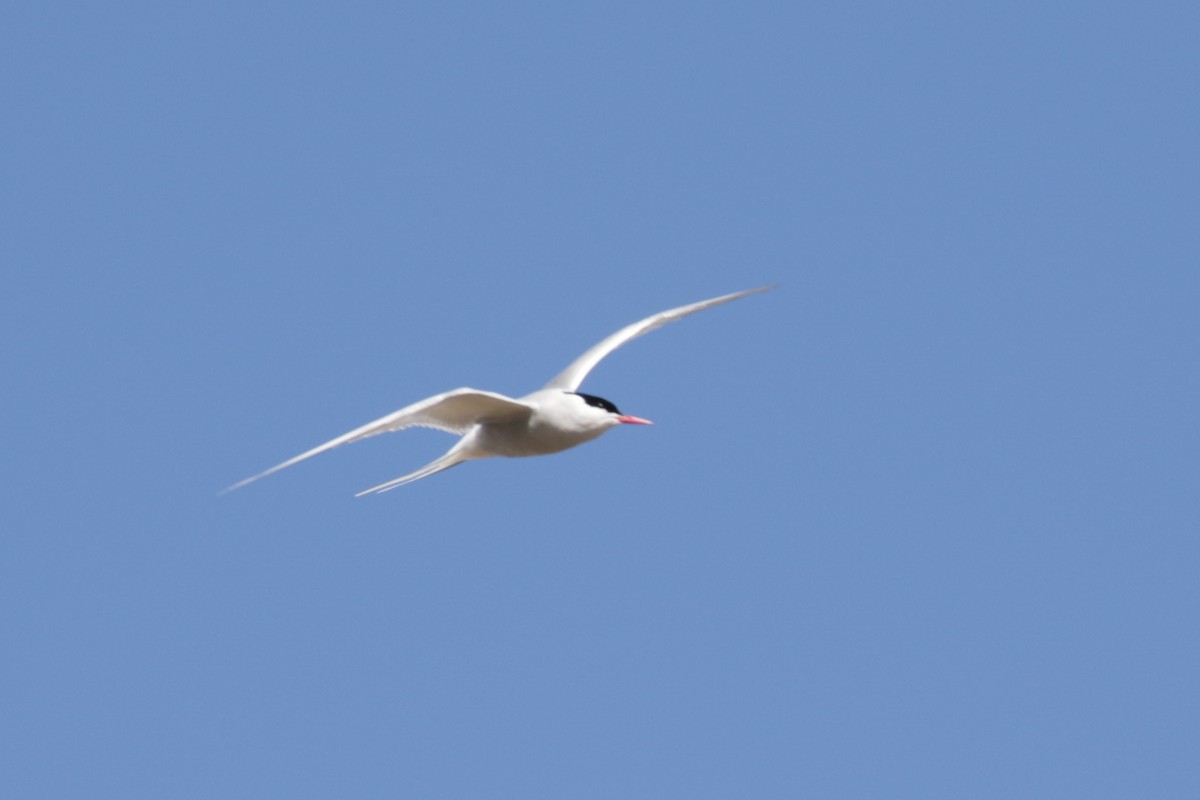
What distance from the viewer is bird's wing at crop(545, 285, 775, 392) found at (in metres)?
12.1

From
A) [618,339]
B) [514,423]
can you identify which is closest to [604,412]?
[514,423]

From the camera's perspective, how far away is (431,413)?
10156 millimetres

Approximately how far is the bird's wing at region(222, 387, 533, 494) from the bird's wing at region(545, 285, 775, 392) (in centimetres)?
130

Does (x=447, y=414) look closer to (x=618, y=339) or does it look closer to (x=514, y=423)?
(x=514, y=423)

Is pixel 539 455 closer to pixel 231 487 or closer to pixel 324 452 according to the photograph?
pixel 324 452

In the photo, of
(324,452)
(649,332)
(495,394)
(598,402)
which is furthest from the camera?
(649,332)

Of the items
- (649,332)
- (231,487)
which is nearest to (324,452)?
(231,487)

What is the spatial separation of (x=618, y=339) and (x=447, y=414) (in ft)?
9.44

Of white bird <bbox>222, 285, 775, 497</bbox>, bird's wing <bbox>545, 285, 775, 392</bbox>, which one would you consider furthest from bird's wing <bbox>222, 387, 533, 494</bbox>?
bird's wing <bbox>545, 285, 775, 392</bbox>

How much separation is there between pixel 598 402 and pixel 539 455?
1.67 feet

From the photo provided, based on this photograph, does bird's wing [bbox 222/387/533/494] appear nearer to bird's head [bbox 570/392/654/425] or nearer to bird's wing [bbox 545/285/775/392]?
bird's head [bbox 570/392/654/425]

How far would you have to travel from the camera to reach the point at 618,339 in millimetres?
12922

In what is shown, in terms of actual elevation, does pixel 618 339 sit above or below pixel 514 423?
above

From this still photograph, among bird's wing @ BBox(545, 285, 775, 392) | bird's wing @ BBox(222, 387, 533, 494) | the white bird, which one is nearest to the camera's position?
bird's wing @ BBox(222, 387, 533, 494)
